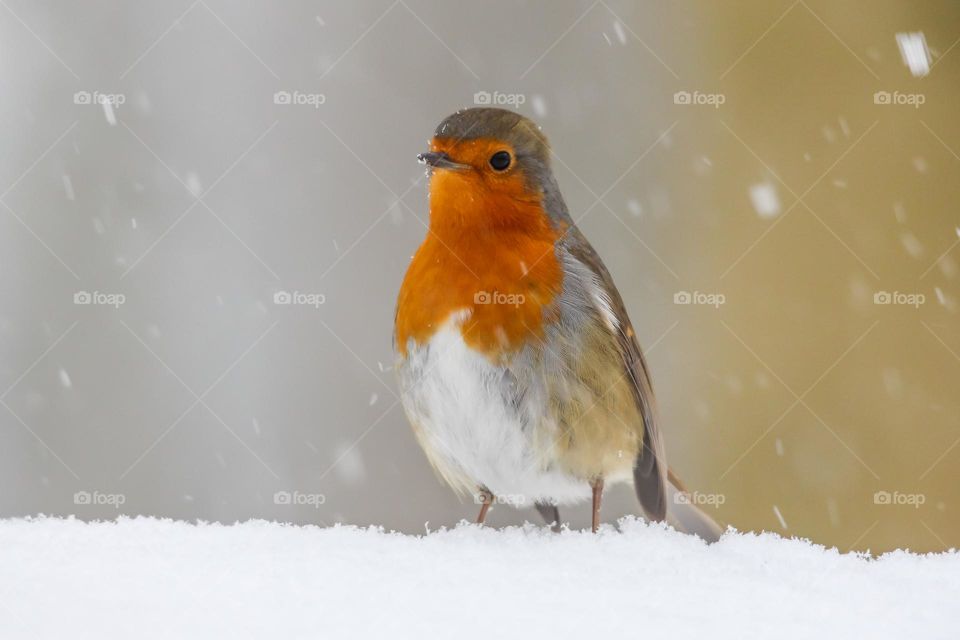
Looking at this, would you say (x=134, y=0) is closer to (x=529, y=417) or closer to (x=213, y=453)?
(x=213, y=453)

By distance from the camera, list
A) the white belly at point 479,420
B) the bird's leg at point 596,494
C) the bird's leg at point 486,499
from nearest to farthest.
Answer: the white belly at point 479,420 < the bird's leg at point 596,494 < the bird's leg at point 486,499

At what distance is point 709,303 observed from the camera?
4.99 meters

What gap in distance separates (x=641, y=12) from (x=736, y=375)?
206 cm

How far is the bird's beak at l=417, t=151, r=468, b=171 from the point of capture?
250 cm
